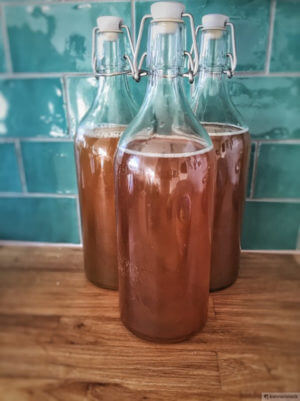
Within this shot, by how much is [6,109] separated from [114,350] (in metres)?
0.48

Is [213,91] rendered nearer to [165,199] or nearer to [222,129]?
[222,129]

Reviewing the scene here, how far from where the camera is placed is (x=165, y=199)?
1.43 feet

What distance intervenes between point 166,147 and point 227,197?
0.15 meters

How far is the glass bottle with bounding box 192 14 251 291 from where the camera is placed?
52 centimetres

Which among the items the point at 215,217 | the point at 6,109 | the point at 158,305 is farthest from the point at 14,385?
the point at 6,109

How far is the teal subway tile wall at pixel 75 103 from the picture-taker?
620mm

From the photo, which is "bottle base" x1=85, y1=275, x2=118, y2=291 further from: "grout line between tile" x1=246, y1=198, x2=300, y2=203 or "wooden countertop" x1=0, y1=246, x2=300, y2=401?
"grout line between tile" x1=246, y1=198, x2=300, y2=203

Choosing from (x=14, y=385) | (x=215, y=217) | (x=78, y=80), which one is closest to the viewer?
(x=14, y=385)

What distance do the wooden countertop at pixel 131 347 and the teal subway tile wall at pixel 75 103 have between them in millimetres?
140

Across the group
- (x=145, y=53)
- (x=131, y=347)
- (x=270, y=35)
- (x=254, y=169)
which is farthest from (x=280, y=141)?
(x=131, y=347)

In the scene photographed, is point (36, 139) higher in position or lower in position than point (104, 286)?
higher

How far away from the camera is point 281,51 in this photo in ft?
2.05

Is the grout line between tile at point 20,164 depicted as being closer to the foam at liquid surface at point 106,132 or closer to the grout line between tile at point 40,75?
the grout line between tile at point 40,75

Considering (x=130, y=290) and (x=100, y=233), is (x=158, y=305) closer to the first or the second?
(x=130, y=290)
